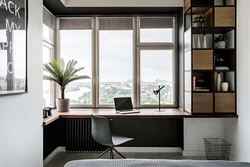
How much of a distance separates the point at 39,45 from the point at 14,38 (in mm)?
706

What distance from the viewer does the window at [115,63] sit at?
13.1ft

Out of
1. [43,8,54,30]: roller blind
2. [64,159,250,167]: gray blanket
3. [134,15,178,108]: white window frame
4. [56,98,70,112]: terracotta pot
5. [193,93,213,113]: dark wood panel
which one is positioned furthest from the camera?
[134,15,178,108]: white window frame

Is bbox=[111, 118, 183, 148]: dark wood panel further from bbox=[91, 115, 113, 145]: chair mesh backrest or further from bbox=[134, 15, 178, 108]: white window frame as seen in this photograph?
bbox=[91, 115, 113, 145]: chair mesh backrest

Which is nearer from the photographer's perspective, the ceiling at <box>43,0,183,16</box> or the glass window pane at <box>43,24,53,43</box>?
the glass window pane at <box>43,24,53,43</box>

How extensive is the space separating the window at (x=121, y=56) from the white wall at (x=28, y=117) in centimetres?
131

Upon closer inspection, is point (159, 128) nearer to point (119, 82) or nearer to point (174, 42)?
point (119, 82)

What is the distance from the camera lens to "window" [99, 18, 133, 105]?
3.98 meters

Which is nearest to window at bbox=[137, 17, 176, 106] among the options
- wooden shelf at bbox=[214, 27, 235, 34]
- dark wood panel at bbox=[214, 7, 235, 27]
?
wooden shelf at bbox=[214, 27, 235, 34]

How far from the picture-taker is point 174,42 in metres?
3.96

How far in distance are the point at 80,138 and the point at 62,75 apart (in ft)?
3.86

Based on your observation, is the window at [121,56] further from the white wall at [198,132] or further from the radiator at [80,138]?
the white wall at [198,132]

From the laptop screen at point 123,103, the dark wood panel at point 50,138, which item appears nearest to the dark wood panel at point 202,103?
the laptop screen at point 123,103

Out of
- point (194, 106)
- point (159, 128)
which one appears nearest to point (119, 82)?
point (159, 128)

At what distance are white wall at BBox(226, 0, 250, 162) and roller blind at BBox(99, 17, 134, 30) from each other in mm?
1800
